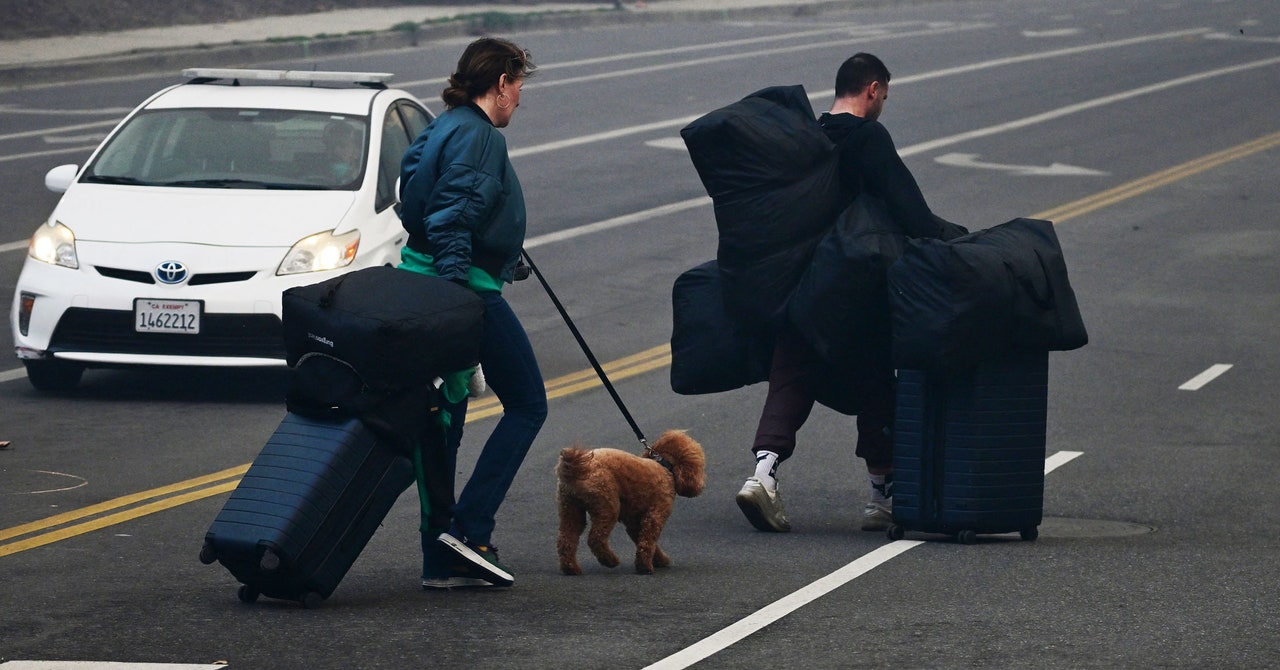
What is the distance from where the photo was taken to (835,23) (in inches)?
1479

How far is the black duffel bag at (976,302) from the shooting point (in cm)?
766

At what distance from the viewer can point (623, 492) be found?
7141 mm

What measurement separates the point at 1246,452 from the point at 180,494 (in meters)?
5.64

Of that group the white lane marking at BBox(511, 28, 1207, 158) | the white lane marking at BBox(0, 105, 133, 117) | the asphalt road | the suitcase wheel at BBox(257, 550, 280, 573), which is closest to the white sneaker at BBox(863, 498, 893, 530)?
the asphalt road

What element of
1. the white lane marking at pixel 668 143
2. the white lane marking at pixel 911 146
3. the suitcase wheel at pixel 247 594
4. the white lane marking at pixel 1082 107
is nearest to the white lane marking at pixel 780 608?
the suitcase wheel at pixel 247 594

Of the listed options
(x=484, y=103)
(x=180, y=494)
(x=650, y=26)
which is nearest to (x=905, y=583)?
(x=484, y=103)

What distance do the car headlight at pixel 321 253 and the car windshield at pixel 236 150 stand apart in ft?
1.84

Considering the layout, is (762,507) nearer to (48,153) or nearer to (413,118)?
(413,118)

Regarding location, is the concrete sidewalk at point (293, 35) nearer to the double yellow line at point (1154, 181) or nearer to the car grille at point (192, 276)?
the double yellow line at point (1154, 181)

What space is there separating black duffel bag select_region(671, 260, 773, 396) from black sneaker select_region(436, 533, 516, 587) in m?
1.87

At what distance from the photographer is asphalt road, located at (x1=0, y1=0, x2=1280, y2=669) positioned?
20.4 ft

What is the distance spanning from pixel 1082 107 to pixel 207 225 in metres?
17.2

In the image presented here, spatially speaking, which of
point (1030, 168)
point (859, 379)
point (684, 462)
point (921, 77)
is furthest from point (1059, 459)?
point (921, 77)

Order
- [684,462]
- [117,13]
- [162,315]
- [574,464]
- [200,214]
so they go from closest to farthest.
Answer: [574,464], [684,462], [162,315], [200,214], [117,13]
